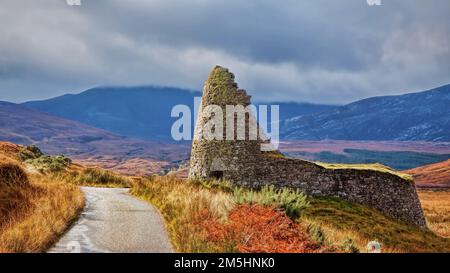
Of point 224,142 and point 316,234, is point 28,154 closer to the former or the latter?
point 224,142

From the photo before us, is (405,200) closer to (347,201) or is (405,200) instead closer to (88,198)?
(347,201)

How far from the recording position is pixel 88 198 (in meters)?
18.1

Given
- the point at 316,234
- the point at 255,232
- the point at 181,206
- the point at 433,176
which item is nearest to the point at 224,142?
the point at 181,206

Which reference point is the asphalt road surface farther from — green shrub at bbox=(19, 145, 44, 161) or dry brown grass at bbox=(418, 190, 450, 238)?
green shrub at bbox=(19, 145, 44, 161)

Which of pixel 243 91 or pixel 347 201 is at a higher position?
pixel 243 91

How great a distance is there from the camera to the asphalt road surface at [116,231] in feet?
33.3

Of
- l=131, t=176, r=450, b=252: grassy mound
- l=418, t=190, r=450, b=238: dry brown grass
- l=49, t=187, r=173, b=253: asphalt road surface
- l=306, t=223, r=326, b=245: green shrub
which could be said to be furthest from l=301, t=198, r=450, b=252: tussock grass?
l=49, t=187, r=173, b=253: asphalt road surface

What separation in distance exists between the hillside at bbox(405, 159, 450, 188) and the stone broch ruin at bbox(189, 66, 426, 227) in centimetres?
12610

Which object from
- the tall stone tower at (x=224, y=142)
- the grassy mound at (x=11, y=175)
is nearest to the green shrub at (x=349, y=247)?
the grassy mound at (x=11, y=175)

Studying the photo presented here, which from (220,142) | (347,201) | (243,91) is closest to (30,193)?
(220,142)

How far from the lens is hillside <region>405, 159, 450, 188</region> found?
14700 cm

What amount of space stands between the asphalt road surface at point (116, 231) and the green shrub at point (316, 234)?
151 inches

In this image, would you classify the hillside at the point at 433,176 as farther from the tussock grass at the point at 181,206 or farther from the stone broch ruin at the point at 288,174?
the tussock grass at the point at 181,206
